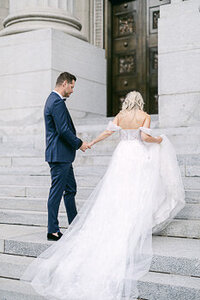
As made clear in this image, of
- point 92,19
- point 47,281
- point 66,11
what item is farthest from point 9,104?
point 47,281

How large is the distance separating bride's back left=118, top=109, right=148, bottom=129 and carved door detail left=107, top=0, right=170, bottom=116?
24.0ft

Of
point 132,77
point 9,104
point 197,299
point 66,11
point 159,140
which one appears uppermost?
point 66,11

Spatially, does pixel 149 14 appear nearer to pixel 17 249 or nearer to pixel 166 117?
pixel 166 117

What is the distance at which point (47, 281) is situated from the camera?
4242 millimetres

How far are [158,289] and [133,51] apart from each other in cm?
974

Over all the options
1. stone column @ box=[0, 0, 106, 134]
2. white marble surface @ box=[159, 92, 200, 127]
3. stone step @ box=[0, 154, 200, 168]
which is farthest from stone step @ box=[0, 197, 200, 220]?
stone column @ box=[0, 0, 106, 134]

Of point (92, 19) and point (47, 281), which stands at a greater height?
point (92, 19)

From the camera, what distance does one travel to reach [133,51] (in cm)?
1290

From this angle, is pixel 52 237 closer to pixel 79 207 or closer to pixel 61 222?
pixel 61 222

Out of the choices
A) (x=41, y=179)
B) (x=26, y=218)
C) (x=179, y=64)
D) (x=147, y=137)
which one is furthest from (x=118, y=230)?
(x=179, y=64)

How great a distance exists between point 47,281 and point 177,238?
1628 millimetres

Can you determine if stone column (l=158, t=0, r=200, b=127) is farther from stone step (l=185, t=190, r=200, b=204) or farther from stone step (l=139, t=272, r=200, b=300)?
stone step (l=139, t=272, r=200, b=300)

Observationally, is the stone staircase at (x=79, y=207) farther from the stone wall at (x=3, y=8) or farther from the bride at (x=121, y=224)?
the stone wall at (x=3, y=8)

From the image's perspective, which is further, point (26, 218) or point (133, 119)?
point (26, 218)
